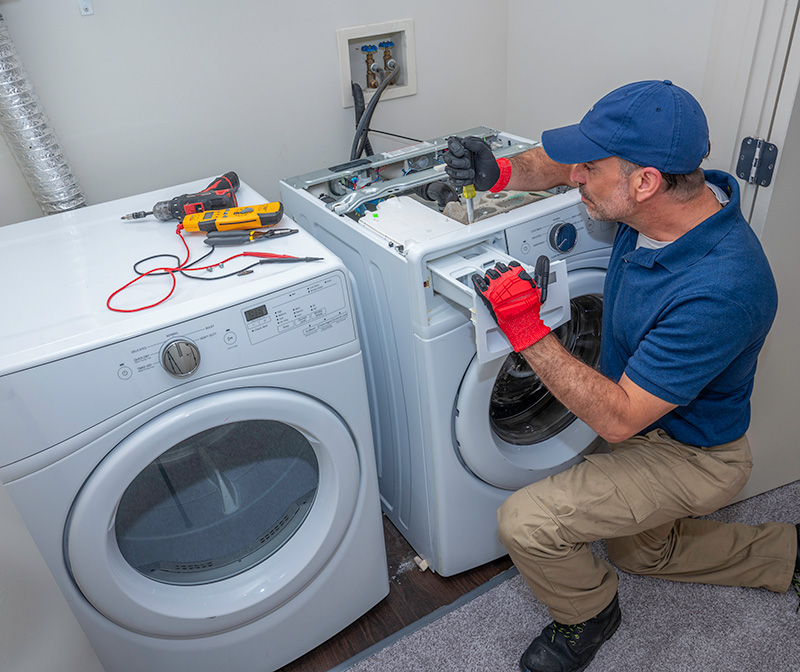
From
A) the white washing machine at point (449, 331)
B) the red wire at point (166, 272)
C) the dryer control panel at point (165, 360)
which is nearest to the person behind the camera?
the dryer control panel at point (165, 360)

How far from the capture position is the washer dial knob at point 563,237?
4.23 feet

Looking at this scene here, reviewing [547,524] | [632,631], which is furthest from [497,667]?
[547,524]

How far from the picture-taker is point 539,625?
1507 millimetres

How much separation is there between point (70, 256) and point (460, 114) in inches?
47.2

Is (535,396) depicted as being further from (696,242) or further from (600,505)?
(696,242)

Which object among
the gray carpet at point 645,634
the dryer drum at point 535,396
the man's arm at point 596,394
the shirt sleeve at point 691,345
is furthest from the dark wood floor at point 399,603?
the shirt sleeve at point 691,345

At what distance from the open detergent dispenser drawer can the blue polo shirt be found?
0.15 m

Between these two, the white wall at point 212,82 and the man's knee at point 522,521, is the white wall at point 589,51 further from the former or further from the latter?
the man's knee at point 522,521

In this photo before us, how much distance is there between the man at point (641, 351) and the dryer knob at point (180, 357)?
0.47 meters

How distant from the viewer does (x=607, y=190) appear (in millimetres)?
1127

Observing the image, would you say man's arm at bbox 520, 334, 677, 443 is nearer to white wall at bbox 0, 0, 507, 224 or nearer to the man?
the man

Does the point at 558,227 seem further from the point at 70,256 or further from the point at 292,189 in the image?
the point at 70,256

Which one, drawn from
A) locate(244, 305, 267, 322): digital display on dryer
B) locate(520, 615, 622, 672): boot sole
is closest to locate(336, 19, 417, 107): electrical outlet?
locate(244, 305, 267, 322): digital display on dryer

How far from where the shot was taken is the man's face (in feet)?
3.63
